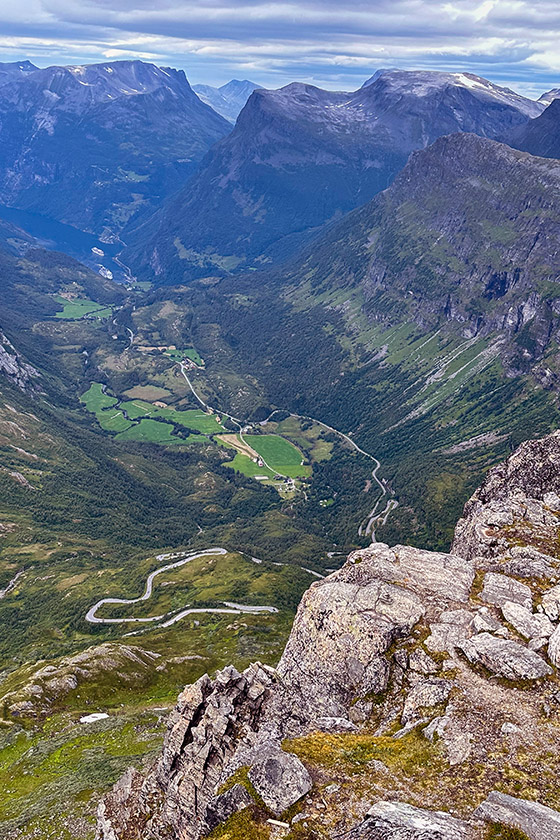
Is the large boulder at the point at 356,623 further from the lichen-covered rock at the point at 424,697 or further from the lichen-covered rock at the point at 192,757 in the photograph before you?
the lichen-covered rock at the point at 192,757

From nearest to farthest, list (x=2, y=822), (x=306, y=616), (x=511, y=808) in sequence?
(x=511, y=808), (x=306, y=616), (x=2, y=822)

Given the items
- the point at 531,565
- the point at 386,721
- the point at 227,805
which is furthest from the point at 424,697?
the point at 531,565

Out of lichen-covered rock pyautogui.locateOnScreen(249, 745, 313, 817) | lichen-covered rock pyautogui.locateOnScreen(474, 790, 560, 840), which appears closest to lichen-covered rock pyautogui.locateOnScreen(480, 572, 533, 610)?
lichen-covered rock pyautogui.locateOnScreen(474, 790, 560, 840)

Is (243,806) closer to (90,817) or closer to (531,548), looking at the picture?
(90,817)

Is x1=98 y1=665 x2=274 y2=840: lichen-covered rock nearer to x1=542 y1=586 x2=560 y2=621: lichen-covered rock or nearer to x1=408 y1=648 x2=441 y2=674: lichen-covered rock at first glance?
x1=408 y1=648 x2=441 y2=674: lichen-covered rock

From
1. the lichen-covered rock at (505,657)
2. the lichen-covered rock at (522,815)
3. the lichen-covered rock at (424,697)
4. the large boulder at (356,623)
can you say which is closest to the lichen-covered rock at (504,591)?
the large boulder at (356,623)

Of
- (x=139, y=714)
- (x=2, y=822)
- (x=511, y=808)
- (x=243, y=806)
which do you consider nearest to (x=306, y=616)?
(x=243, y=806)
